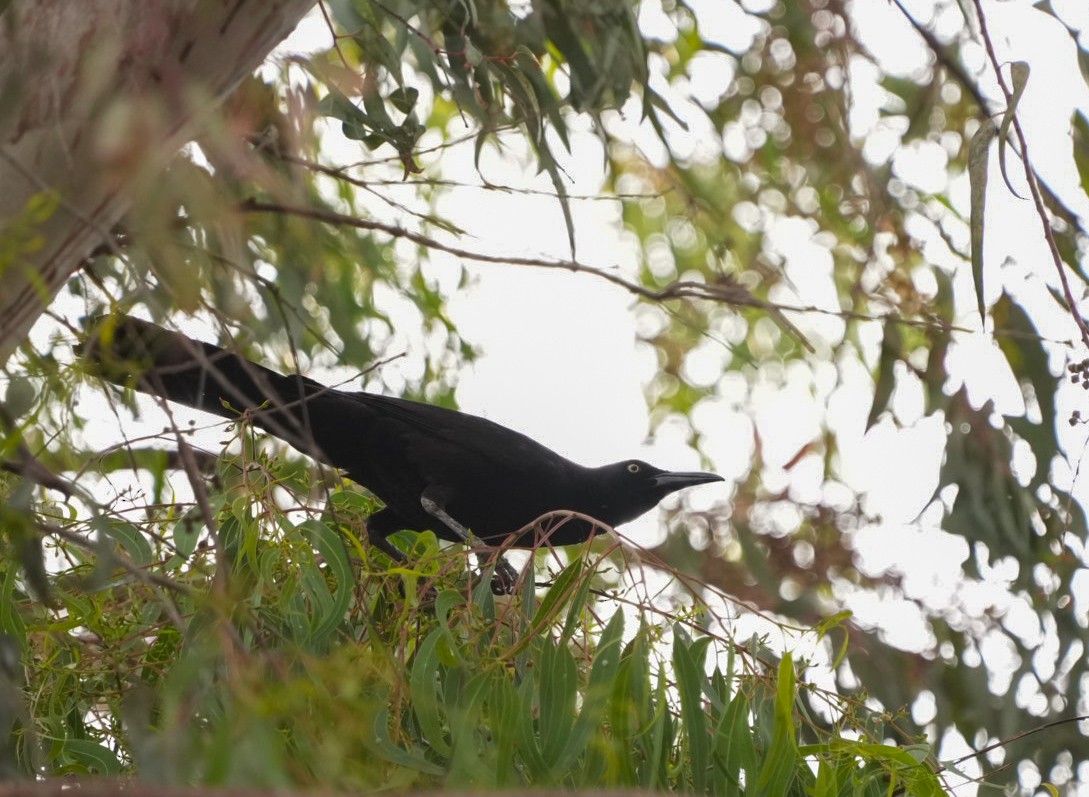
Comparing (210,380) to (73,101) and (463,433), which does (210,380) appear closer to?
(463,433)

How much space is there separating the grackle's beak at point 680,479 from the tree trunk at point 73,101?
99.6 inches

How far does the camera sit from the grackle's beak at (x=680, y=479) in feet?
13.3

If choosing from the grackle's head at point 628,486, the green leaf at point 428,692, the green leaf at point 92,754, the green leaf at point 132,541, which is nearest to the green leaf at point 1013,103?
the green leaf at point 428,692

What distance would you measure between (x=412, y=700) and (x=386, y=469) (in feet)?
6.25

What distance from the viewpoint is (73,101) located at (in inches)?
69.9

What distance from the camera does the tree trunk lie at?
1.74m

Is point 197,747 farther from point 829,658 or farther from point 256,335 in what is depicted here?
point 829,658

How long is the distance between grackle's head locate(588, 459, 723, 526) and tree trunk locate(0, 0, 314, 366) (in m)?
2.49

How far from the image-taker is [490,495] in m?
4.00

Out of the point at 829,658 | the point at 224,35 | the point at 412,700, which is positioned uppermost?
the point at 224,35

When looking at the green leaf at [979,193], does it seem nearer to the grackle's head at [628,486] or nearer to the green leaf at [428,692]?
the green leaf at [428,692]

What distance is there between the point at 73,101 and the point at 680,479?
8.76 ft

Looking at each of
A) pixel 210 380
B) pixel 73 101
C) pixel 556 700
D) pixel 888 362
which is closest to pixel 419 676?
pixel 556 700

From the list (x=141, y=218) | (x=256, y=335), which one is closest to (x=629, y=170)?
(x=256, y=335)
